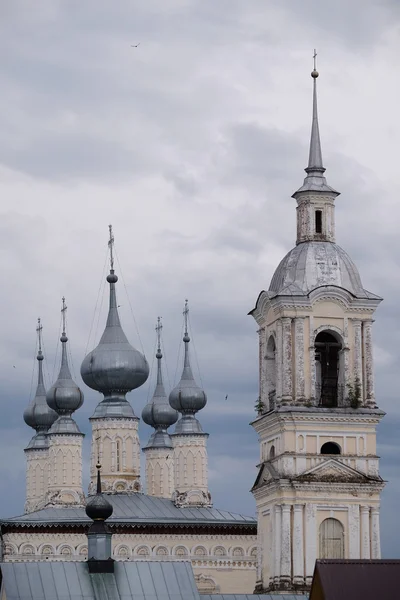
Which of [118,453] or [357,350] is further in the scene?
[118,453]

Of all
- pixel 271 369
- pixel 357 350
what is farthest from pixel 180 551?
pixel 357 350

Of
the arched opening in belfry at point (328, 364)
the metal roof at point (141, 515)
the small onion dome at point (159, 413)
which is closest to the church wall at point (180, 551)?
the metal roof at point (141, 515)

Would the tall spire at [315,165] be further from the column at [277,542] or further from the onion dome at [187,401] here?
the onion dome at [187,401]

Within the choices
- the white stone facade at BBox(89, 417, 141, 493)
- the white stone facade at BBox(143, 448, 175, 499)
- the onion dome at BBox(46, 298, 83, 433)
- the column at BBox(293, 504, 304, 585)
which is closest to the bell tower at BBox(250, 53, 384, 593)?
the column at BBox(293, 504, 304, 585)

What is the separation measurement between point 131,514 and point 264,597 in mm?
27890

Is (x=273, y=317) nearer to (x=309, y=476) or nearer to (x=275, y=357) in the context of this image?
(x=275, y=357)

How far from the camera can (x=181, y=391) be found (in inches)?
3578

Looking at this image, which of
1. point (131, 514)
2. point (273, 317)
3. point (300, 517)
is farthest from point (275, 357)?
point (131, 514)

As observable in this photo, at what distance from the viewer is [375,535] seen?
5772cm

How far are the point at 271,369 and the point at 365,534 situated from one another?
5565mm

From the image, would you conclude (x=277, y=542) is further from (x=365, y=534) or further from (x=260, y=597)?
(x=365, y=534)

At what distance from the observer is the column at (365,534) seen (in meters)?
57.3

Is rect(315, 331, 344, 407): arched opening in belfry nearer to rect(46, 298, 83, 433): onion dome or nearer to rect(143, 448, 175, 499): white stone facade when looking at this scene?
rect(46, 298, 83, 433): onion dome

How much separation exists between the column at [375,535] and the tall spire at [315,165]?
929 cm
